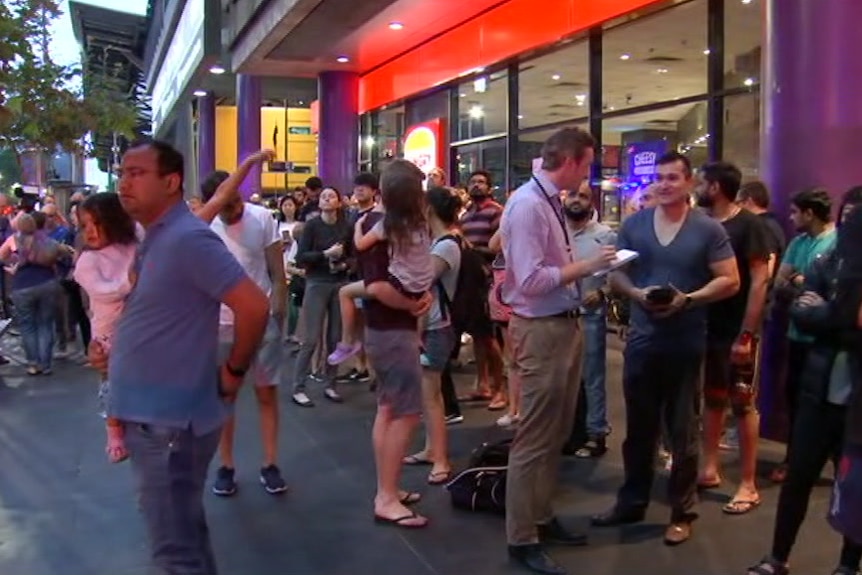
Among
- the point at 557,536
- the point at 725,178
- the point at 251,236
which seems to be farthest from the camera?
the point at 251,236

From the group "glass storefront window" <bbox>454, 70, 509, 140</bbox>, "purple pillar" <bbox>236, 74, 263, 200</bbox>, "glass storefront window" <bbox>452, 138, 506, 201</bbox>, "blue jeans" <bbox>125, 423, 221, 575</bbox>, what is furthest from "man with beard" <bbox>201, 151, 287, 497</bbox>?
"purple pillar" <bbox>236, 74, 263, 200</bbox>

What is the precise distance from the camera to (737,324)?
4797 millimetres

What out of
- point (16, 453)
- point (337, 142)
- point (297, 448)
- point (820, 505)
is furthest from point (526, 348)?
point (337, 142)

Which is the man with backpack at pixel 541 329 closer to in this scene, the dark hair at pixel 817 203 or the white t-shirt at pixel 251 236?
the white t-shirt at pixel 251 236

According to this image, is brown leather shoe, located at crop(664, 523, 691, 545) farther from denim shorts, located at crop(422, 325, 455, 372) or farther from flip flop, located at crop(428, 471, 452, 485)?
denim shorts, located at crop(422, 325, 455, 372)

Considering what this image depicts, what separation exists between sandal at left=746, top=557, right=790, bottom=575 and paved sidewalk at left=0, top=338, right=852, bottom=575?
192 mm

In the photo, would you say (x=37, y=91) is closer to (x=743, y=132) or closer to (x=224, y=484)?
(x=224, y=484)

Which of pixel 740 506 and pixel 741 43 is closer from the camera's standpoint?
pixel 740 506

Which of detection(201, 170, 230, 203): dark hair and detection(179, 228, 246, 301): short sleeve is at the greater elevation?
detection(201, 170, 230, 203): dark hair


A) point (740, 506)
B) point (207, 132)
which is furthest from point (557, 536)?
point (207, 132)

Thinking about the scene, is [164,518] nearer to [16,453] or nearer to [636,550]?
[636,550]

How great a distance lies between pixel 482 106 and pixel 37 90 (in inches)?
272

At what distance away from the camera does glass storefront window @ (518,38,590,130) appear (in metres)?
11.9

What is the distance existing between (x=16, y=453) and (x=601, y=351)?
405cm
